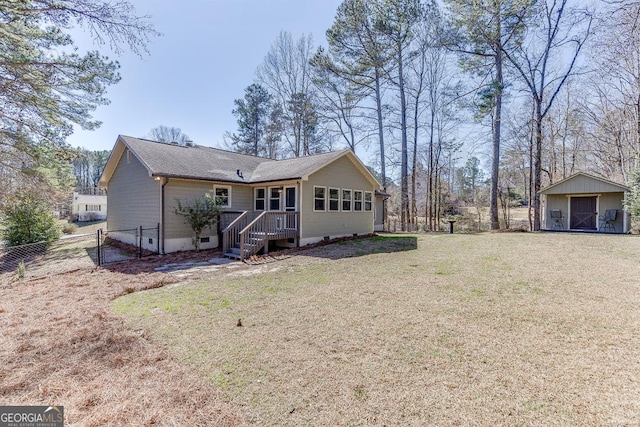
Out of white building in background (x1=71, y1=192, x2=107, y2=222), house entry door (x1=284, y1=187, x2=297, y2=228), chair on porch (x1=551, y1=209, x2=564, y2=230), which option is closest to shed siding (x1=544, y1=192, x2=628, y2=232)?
chair on porch (x1=551, y1=209, x2=564, y2=230)

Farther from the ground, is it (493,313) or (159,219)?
(159,219)

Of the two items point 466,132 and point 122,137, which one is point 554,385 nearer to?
point 122,137

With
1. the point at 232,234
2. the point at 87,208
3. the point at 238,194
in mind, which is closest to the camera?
the point at 232,234

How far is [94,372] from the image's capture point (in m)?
3.01

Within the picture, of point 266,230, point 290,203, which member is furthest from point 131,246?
point 290,203

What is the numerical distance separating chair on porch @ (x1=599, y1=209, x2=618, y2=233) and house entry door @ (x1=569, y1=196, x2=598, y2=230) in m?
0.39

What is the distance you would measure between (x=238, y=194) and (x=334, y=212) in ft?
14.0

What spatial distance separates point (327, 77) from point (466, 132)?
1118 centimetres

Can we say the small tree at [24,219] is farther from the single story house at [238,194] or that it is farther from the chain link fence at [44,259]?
the single story house at [238,194]

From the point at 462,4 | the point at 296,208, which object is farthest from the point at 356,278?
the point at 462,4

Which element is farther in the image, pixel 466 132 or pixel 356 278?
pixel 466 132

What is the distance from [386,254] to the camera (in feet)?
31.1

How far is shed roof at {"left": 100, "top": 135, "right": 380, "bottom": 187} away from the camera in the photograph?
10883mm

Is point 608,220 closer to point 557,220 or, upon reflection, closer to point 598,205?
point 598,205
